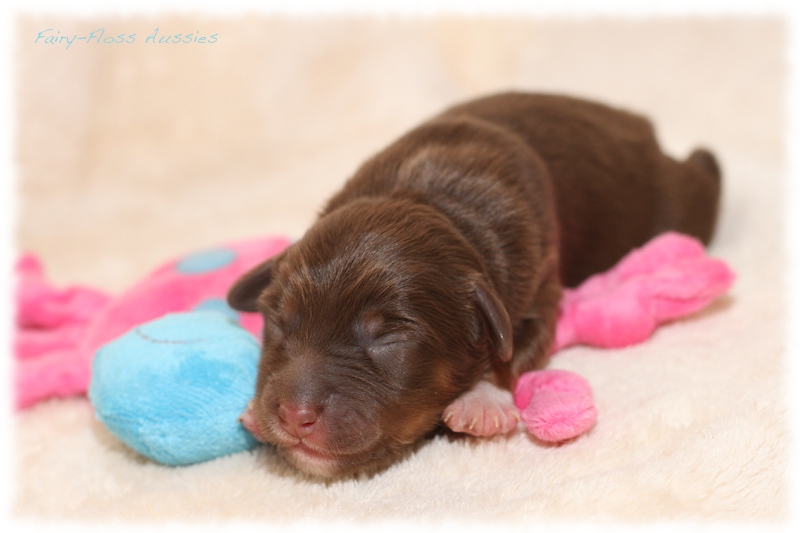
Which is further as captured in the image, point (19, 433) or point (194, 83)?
point (194, 83)

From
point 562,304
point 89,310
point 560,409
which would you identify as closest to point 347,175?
point 89,310

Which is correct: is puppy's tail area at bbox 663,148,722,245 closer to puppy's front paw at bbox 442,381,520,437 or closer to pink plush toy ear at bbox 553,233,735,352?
pink plush toy ear at bbox 553,233,735,352

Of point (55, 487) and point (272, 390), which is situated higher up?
point (272, 390)

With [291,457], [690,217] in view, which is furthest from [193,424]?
[690,217]

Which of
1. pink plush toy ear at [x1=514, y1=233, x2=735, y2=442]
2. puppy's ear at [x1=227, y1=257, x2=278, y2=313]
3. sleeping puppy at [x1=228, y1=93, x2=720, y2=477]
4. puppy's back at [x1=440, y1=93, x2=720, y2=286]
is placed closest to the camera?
sleeping puppy at [x1=228, y1=93, x2=720, y2=477]

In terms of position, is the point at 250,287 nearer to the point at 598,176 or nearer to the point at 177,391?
the point at 177,391

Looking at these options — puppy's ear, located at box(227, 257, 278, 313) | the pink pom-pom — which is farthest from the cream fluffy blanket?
puppy's ear, located at box(227, 257, 278, 313)

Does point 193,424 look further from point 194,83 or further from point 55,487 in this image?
point 194,83
